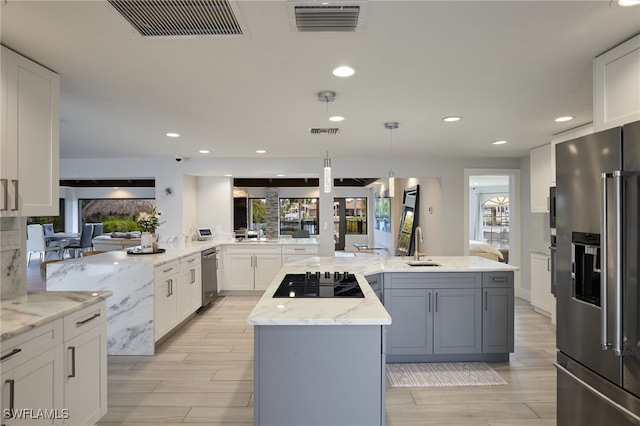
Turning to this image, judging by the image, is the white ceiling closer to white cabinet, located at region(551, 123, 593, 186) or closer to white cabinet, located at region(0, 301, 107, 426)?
white cabinet, located at region(551, 123, 593, 186)

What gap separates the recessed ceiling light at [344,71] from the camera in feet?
7.61

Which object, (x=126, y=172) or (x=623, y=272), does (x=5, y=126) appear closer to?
(x=623, y=272)

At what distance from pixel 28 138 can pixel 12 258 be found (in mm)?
804

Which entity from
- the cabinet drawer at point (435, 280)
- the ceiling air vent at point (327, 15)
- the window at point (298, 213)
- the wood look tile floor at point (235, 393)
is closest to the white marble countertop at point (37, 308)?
the wood look tile floor at point (235, 393)

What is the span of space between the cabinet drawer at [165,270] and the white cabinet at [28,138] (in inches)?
60.4

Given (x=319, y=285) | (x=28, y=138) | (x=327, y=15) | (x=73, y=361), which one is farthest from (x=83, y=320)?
(x=327, y=15)

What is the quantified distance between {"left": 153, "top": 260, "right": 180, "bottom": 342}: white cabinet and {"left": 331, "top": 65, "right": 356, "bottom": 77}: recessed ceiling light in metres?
2.63

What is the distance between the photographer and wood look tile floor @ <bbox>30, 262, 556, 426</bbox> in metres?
2.54

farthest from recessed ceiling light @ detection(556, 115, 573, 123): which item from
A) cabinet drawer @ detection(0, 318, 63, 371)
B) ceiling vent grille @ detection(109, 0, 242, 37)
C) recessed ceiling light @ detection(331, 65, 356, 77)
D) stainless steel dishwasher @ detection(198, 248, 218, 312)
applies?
stainless steel dishwasher @ detection(198, 248, 218, 312)

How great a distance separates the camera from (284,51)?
2082 millimetres

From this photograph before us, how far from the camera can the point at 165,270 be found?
4.00m

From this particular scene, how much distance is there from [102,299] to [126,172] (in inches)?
176

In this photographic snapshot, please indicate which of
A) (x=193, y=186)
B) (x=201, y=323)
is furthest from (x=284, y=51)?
(x=193, y=186)

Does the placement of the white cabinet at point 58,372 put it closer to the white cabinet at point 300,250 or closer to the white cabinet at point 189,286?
the white cabinet at point 189,286
